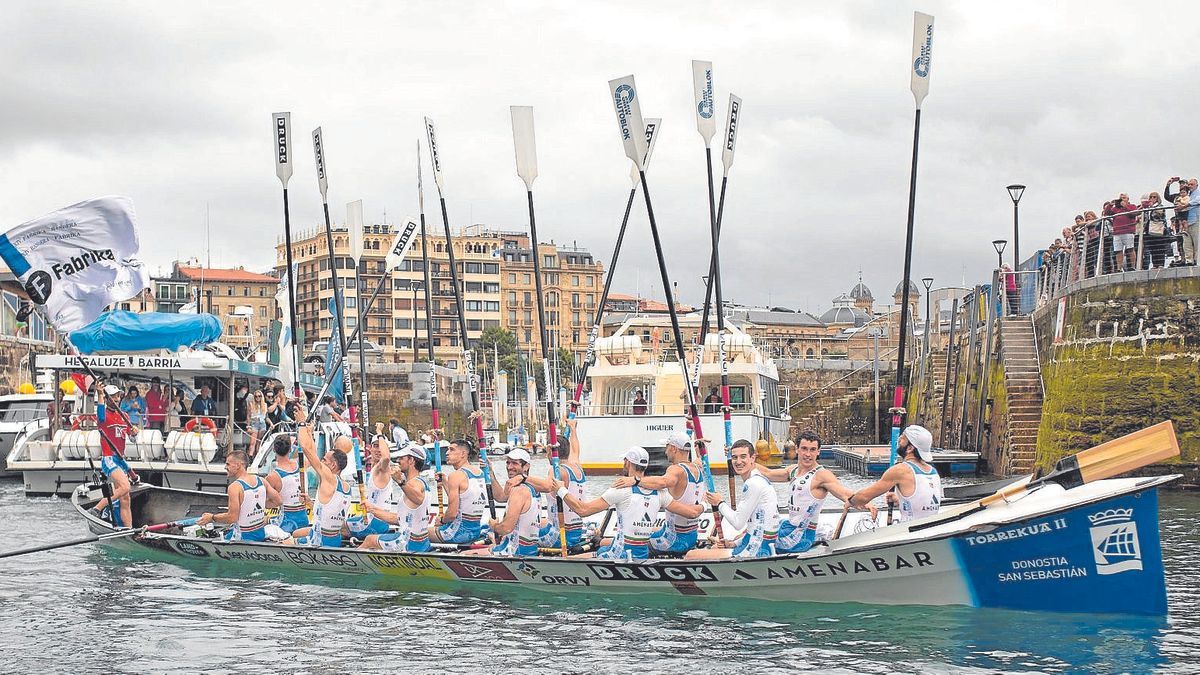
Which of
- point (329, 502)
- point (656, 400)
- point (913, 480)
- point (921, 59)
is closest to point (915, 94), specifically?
point (921, 59)

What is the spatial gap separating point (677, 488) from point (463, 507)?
3505 millimetres

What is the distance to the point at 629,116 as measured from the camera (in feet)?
61.5

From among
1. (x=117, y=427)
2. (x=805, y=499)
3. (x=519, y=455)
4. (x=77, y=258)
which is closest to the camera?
(x=805, y=499)

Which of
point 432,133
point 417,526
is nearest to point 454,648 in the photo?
point 417,526

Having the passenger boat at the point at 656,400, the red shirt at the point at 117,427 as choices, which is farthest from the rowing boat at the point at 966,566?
the passenger boat at the point at 656,400

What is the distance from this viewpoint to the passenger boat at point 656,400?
38281 mm

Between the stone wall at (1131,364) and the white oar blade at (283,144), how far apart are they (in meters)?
16.2

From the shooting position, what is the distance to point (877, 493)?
48.0 ft

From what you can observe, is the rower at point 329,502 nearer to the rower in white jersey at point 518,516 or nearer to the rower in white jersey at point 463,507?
the rower in white jersey at point 463,507

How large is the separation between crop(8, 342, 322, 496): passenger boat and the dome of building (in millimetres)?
150538

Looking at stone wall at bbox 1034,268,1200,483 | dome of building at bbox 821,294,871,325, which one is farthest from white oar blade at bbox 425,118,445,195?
dome of building at bbox 821,294,871,325

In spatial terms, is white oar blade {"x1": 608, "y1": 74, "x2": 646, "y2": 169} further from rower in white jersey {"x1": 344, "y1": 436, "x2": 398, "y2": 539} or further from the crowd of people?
the crowd of people

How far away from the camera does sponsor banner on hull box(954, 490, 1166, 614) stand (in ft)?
43.7

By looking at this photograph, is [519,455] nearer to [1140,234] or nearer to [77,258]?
[77,258]
